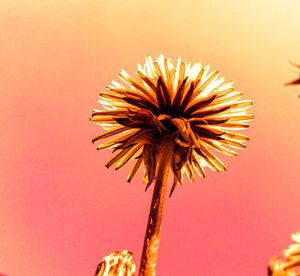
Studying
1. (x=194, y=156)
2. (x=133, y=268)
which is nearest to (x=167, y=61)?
(x=194, y=156)

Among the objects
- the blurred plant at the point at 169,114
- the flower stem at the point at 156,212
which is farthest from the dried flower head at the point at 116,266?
the blurred plant at the point at 169,114

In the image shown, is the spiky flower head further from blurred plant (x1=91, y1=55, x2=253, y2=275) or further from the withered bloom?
the withered bloom

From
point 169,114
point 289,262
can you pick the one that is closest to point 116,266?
point 289,262

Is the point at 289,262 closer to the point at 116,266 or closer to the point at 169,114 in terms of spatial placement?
the point at 116,266

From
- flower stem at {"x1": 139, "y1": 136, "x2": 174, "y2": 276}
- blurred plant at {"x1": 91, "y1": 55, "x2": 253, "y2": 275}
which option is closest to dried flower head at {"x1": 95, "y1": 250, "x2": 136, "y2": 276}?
flower stem at {"x1": 139, "y1": 136, "x2": 174, "y2": 276}

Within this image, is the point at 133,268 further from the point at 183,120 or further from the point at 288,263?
the point at 183,120

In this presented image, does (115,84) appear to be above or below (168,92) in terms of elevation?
above
